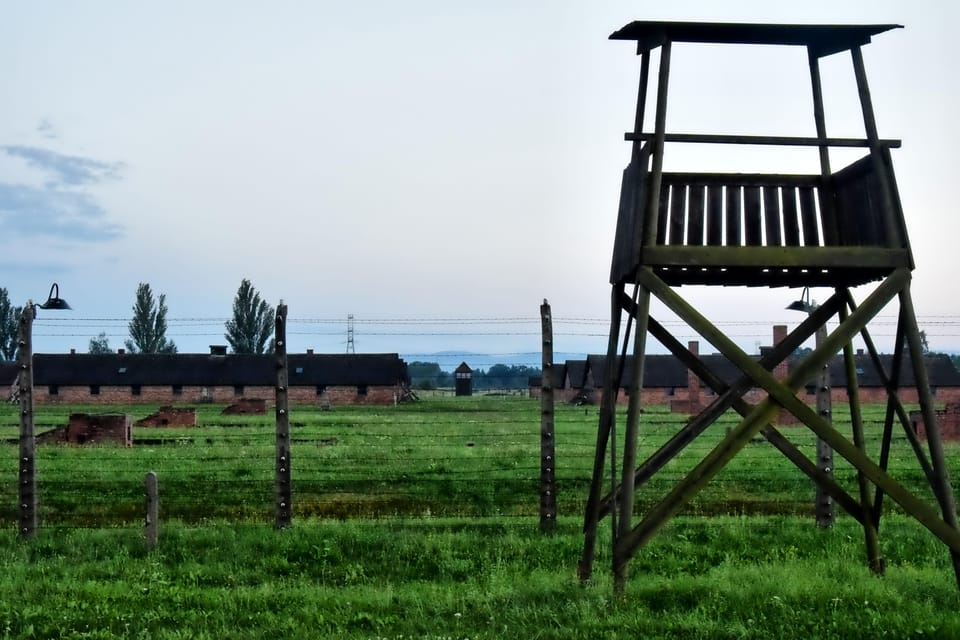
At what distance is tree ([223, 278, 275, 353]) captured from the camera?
85.9 metres

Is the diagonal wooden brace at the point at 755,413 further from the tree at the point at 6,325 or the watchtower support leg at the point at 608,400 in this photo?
the tree at the point at 6,325

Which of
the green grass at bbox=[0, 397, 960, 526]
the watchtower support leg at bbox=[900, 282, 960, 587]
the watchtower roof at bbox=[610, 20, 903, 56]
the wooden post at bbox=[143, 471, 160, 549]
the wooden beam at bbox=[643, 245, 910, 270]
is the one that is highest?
the watchtower roof at bbox=[610, 20, 903, 56]

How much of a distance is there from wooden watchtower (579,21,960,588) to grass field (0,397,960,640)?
699 millimetres

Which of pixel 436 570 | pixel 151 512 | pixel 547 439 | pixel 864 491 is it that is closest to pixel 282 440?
pixel 151 512

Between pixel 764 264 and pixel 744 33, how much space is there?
7.05 feet

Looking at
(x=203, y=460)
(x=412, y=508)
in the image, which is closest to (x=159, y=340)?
(x=203, y=460)

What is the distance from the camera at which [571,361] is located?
81188mm

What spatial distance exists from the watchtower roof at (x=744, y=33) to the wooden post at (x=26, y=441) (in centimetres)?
775

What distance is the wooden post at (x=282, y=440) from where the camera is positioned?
435 inches

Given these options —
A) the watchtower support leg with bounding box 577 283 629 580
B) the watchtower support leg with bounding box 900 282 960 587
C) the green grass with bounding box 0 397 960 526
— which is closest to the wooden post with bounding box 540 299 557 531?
the green grass with bounding box 0 397 960 526

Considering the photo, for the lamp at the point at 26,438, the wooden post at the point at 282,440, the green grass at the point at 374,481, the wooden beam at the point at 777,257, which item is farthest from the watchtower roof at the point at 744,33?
the lamp at the point at 26,438

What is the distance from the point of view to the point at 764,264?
8.02 meters

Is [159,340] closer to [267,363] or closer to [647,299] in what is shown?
[267,363]

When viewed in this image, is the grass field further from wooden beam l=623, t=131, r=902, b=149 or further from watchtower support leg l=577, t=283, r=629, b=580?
wooden beam l=623, t=131, r=902, b=149
